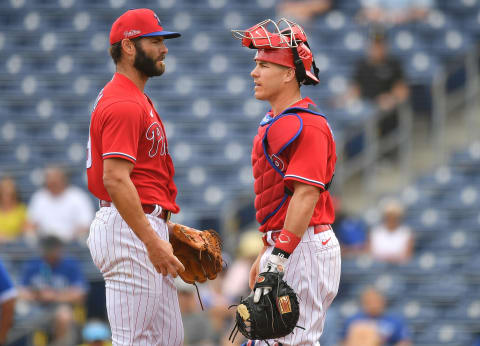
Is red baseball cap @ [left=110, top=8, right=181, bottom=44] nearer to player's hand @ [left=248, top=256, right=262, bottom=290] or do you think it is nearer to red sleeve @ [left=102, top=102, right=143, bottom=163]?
red sleeve @ [left=102, top=102, right=143, bottom=163]

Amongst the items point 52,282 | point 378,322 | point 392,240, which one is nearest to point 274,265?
point 378,322

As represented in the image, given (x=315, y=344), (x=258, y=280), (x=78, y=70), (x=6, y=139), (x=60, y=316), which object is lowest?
(x=60, y=316)

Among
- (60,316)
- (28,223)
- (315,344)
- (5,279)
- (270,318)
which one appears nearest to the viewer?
(270,318)

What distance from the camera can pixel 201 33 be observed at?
11.3 metres

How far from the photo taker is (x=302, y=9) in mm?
11234

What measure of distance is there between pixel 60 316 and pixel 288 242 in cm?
412

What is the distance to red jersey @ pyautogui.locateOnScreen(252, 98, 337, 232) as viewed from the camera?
3799 mm

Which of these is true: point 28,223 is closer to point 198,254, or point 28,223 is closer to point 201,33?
point 201,33

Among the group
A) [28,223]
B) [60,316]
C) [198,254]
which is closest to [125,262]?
[198,254]

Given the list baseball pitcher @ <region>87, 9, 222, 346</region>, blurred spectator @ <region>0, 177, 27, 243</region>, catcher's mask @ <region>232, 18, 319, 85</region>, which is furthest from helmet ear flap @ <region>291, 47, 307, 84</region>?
blurred spectator @ <region>0, 177, 27, 243</region>

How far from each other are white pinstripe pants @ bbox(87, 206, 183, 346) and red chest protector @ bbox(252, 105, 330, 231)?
1.68 ft

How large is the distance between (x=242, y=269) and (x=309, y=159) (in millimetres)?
4496

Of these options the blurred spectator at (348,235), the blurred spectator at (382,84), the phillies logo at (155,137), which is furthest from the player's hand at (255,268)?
the blurred spectator at (382,84)

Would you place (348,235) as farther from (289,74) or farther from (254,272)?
(289,74)
